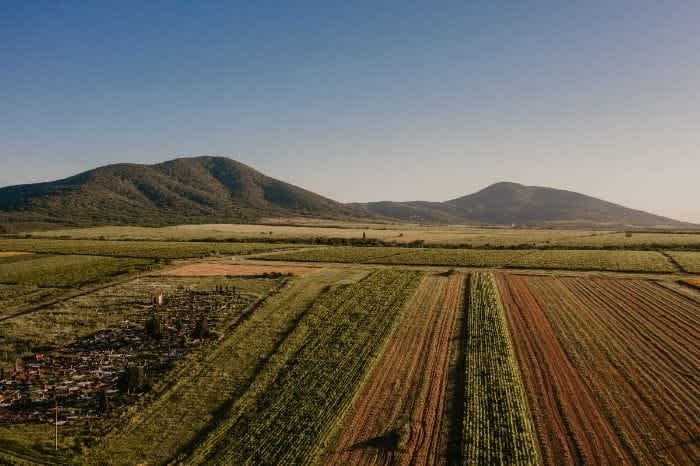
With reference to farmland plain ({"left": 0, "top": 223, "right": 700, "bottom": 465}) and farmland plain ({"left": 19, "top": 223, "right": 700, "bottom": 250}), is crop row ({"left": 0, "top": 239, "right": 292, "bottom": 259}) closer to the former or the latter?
farmland plain ({"left": 19, "top": 223, "right": 700, "bottom": 250})

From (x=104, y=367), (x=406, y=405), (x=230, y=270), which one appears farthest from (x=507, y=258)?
(x=104, y=367)

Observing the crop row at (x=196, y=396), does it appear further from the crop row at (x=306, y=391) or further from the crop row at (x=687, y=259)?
the crop row at (x=687, y=259)

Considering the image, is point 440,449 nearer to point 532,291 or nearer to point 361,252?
point 532,291

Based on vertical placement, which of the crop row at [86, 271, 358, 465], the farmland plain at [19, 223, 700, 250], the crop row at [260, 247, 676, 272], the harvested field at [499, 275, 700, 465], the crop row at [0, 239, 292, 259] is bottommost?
the crop row at [86, 271, 358, 465]

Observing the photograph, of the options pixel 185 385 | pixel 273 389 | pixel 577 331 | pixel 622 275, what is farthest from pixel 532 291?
pixel 185 385

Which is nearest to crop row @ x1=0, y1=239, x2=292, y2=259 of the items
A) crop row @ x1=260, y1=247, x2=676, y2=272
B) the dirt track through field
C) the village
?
crop row @ x1=260, y1=247, x2=676, y2=272

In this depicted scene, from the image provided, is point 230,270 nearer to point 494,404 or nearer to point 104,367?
point 104,367

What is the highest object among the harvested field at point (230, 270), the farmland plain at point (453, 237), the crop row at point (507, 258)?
the farmland plain at point (453, 237)

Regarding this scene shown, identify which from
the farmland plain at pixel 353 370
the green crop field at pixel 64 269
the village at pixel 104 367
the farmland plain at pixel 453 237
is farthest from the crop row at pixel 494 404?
the farmland plain at pixel 453 237
